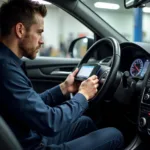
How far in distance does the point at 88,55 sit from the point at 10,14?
0.66 m

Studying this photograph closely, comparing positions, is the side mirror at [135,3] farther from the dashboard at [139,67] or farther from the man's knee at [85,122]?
the man's knee at [85,122]

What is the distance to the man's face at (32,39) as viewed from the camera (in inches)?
51.5

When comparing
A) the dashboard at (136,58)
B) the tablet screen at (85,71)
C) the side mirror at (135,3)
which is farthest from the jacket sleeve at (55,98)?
the side mirror at (135,3)

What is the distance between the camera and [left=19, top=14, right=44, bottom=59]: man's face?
4.29ft

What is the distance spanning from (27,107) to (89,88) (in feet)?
1.16

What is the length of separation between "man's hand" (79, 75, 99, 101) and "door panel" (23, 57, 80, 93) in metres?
1.08

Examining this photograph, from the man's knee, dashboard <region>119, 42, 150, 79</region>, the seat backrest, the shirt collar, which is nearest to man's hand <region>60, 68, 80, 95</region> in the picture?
the man's knee

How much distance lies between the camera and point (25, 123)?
4.05ft

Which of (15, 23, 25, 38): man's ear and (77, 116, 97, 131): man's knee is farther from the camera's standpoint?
(77, 116, 97, 131): man's knee

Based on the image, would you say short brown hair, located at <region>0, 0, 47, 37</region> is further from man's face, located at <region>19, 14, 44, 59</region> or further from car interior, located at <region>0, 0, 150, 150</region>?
car interior, located at <region>0, 0, 150, 150</region>

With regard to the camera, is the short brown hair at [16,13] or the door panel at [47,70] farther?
the door panel at [47,70]

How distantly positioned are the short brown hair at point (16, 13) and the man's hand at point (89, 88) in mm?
371

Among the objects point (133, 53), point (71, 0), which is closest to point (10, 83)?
point (133, 53)

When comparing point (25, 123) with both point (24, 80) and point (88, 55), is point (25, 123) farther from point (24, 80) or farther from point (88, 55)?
point (88, 55)
